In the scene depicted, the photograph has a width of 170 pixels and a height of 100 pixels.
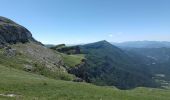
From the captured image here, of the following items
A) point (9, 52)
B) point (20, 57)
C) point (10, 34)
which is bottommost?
point (20, 57)

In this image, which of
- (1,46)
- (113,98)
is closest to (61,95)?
(113,98)

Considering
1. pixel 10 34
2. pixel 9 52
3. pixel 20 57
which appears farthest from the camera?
pixel 10 34

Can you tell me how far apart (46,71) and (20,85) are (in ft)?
185

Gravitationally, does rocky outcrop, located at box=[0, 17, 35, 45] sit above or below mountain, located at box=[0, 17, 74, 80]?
above

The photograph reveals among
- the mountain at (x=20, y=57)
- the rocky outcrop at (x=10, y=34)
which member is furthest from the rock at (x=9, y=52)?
the rocky outcrop at (x=10, y=34)

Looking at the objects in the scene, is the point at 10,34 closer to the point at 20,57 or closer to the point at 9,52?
the point at 20,57

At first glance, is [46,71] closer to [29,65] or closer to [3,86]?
[29,65]

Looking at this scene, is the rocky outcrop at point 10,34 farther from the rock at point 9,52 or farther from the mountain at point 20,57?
the rock at point 9,52

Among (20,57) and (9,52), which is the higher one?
(9,52)

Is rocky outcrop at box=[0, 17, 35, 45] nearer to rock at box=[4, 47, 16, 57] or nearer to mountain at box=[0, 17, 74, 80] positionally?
mountain at box=[0, 17, 74, 80]

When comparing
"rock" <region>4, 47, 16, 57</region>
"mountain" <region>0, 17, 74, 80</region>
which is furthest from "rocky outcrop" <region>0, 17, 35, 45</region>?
"rock" <region>4, 47, 16, 57</region>

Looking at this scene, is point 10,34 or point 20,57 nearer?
point 20,57

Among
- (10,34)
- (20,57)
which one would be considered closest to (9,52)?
(20,57)

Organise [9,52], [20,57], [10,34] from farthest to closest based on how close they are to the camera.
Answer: [10,34], [20,57], [9,52]
